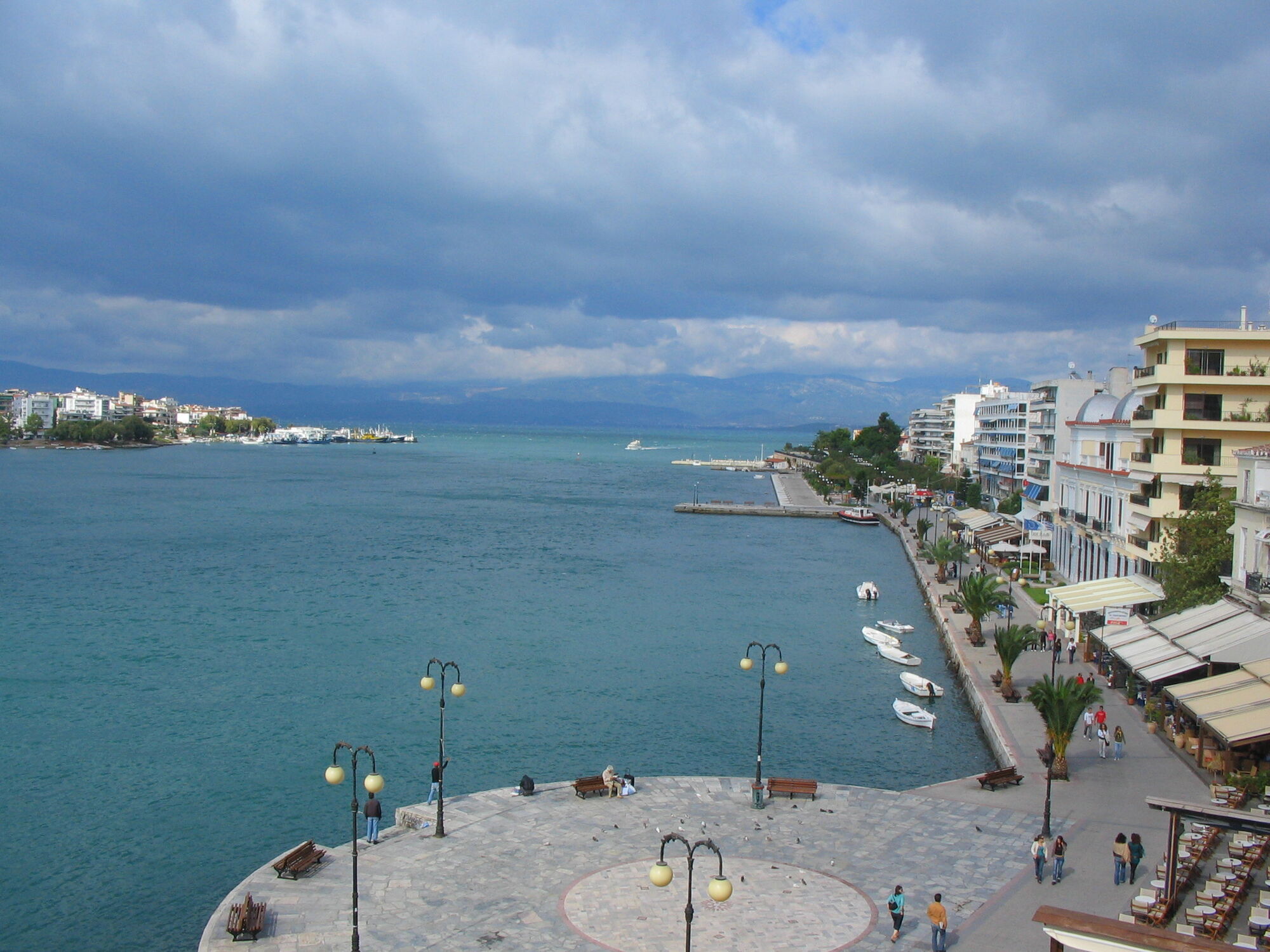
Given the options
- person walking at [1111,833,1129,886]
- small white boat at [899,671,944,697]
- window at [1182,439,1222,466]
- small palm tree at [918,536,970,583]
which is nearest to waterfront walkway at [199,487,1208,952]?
person walking at [1111,833,1129,886]

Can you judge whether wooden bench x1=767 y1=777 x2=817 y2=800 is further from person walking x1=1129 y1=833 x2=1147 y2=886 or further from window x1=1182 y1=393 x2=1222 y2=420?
window x1=1182 y1=393 x2=1222 y2=420

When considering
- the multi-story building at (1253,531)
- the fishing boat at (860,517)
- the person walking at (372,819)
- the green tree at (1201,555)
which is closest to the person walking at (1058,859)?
the person walking at (372,819)

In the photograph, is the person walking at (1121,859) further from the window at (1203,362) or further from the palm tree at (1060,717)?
the window at (1203,362)

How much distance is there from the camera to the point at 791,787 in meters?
23.3

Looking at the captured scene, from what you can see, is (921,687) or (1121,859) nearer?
(1121,859)

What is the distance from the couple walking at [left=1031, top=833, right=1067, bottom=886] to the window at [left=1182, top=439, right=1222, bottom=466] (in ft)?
84.2

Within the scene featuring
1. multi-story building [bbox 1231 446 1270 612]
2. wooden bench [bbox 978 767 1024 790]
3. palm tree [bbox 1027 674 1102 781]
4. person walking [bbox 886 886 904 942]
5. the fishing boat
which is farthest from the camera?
the fishing boat

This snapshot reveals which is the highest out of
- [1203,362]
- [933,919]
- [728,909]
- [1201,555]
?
[1203,362]

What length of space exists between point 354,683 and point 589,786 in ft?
59.4

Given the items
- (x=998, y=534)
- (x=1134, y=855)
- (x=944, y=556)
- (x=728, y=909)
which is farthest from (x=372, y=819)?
(x=998, y=534)

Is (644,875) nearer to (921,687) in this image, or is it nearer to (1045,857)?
(1045,857)

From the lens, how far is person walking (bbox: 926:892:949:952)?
1563 centimetres

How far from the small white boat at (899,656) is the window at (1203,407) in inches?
562

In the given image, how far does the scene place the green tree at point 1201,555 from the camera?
108ft
